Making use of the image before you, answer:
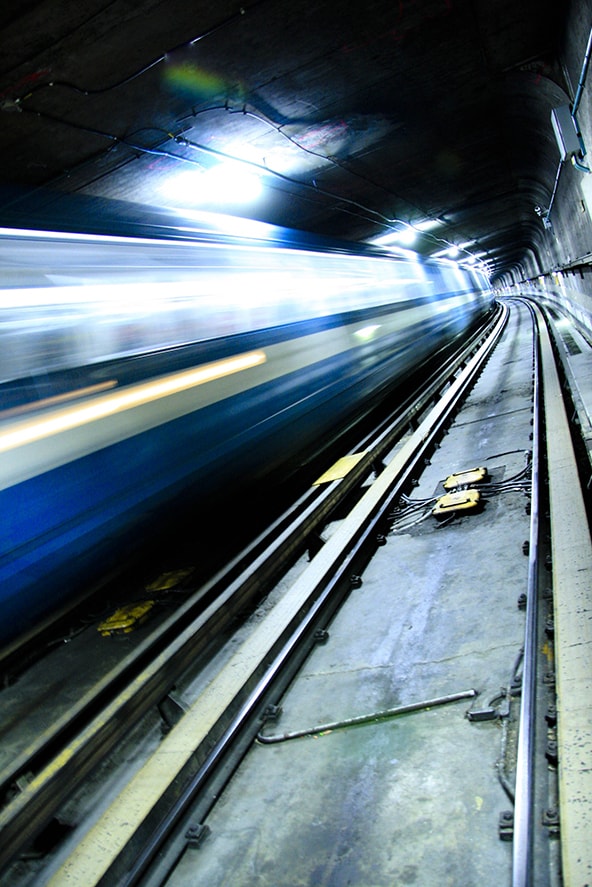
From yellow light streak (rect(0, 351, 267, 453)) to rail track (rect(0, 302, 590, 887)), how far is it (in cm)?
156

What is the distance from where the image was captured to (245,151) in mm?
8461

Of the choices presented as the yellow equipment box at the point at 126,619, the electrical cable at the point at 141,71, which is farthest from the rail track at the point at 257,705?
the electrical cable at the point at 141,71

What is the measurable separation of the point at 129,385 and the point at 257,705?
2182 mm

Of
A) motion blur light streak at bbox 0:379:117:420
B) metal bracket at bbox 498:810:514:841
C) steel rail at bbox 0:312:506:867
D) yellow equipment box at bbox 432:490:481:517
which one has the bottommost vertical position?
metal bracket at bbox 498:810:514:841

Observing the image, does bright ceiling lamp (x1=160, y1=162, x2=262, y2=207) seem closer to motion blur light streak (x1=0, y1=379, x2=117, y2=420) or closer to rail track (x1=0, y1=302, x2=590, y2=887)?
rail track (x1=0, y1=302, x2=590, y2=887)

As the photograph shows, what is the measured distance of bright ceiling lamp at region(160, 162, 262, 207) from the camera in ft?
28.9

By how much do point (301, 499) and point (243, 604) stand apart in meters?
2.16

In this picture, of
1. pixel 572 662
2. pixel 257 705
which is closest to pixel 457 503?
pixel 572 662

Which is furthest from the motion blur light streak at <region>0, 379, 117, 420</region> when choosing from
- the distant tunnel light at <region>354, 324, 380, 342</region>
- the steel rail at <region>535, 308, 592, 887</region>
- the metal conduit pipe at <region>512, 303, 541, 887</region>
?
the distant tunnel light at <region>354, 324, 380, 342</region>

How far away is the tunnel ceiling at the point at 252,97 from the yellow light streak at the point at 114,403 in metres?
1.21

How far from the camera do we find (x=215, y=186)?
947 cm

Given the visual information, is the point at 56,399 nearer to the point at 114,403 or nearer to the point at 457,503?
the point at 114,403

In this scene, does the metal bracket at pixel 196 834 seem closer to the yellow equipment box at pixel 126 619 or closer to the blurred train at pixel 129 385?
the blurred train at pixel 129 385

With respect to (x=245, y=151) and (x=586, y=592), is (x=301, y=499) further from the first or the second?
(x=245, y=151)
